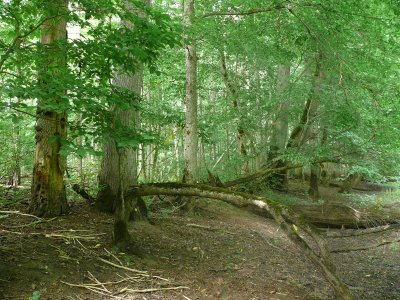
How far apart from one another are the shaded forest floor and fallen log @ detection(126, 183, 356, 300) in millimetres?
1258

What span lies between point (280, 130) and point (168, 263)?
8471 millimetres

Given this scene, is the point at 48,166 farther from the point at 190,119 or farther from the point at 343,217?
the point at 343,217

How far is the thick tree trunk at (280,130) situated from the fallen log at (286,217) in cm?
701

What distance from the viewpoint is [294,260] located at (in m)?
7.71

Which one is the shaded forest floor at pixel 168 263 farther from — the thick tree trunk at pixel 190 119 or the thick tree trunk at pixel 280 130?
the thick tree trunk at pixel 280 130

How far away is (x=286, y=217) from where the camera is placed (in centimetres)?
472

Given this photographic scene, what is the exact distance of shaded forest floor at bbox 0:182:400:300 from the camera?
183 inches

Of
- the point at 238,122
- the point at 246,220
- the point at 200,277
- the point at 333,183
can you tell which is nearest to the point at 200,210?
the point at 246,220

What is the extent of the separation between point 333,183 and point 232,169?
812 cm

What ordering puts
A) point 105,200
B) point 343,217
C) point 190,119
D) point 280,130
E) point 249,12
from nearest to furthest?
point 105,200 → point 249,12 → point 190,119 → point 343,217 → point 280,130

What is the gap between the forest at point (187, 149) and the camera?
448cm

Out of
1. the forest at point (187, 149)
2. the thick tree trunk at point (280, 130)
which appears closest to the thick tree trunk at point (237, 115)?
the forest at point (187, 149)

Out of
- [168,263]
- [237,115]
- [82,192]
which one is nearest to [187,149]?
[82,192]

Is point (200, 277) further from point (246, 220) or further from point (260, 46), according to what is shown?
point (260, 46)
